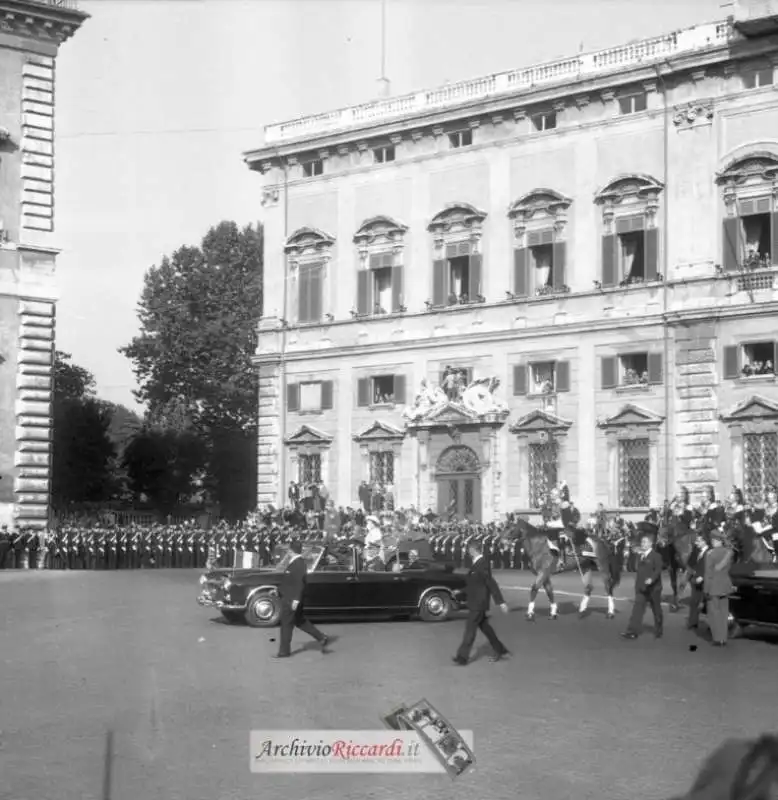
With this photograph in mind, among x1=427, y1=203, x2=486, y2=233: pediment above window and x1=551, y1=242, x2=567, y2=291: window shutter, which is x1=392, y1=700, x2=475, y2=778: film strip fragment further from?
x1=427, y1=203, x2=486, y2=233: pediment above window

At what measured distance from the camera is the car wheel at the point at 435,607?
24.2 meters

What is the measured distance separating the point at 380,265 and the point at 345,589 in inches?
1106

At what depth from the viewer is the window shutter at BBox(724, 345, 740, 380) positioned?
41906 millimetres

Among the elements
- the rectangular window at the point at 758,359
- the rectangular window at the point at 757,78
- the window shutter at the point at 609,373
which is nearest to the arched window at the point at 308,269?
the window shutter at the point at 609,373

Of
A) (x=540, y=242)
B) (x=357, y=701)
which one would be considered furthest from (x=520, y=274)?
(x=357, y=701)

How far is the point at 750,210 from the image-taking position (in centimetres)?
4216

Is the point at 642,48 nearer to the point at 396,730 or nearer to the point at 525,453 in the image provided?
the point at 525,453

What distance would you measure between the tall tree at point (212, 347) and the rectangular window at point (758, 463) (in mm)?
31175

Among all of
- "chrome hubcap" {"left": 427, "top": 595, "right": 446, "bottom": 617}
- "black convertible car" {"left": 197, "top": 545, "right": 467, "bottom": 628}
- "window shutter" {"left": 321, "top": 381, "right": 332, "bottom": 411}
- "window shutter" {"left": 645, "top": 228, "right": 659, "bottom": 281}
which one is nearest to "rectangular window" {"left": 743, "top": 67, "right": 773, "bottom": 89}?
"window shutter" {"left": 645, "top": 228, "right": 659, "bottom": 281}

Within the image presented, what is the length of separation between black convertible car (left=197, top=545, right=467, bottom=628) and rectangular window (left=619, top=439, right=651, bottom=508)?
784 inches

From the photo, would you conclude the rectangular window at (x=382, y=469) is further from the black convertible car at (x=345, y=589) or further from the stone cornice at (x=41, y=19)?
the black convertible car at (x=345, y=589)

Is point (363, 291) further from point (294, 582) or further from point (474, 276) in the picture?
point (294, 582)

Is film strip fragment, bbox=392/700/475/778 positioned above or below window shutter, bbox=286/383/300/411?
below

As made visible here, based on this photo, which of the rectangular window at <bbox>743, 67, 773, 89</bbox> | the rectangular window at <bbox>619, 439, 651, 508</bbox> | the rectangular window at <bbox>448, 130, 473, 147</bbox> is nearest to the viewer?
the rectangular window at <bbox>743, 67, 773, 89</bbox>
